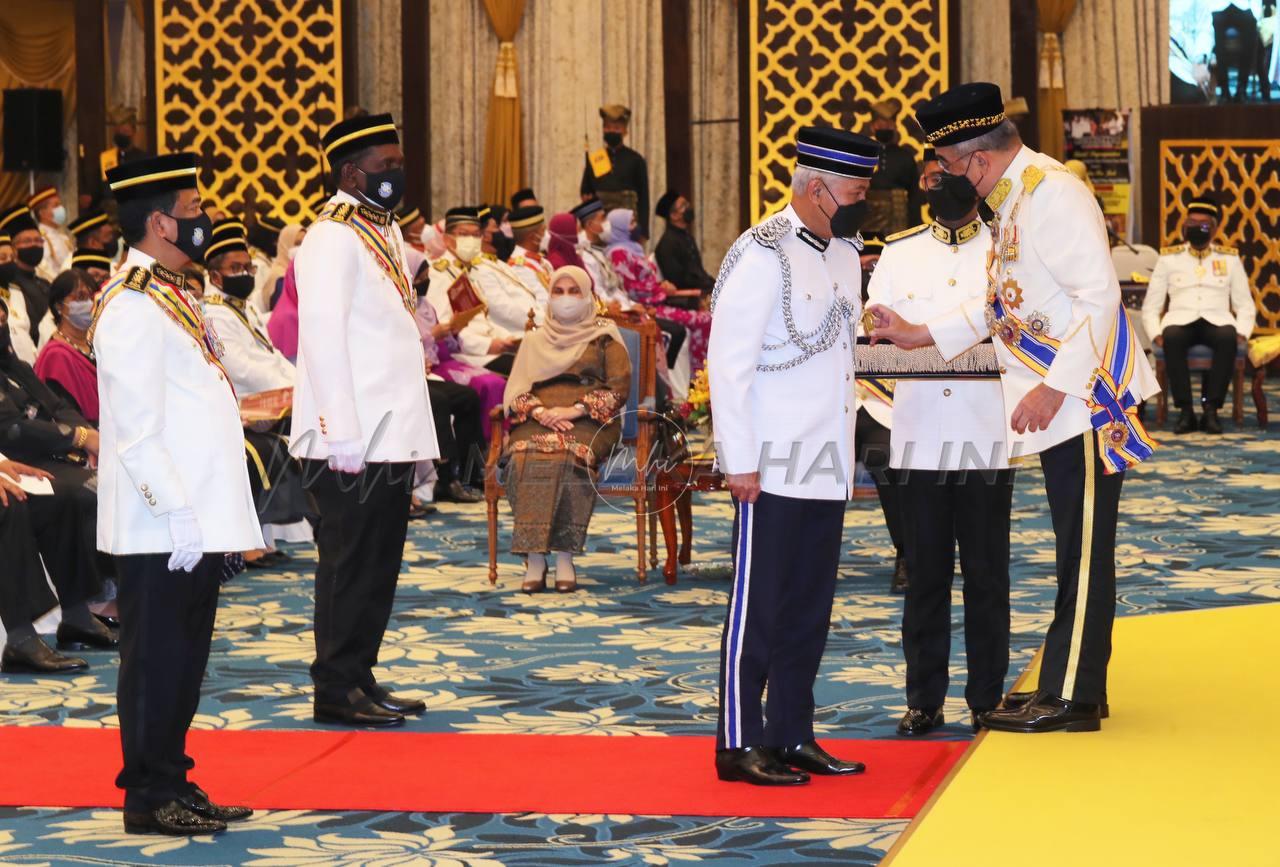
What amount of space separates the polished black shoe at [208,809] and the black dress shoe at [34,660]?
1900mm

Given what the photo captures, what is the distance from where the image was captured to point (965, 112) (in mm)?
4348

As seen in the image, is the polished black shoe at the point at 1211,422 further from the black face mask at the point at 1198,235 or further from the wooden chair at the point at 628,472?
the wooden chair at the point at 628,472

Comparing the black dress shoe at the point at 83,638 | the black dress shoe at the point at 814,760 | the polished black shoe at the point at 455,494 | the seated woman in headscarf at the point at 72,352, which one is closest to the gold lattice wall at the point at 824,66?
the polished black shoe at the point at 455,494

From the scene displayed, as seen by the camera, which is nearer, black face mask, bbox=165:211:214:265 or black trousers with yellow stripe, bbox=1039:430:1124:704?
black face mask, bbox=165:211:214:265

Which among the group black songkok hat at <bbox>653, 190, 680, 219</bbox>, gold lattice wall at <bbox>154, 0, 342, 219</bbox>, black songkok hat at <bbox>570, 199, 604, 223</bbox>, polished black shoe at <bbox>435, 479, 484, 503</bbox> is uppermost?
gold lattice wall at <bbox>154, 0, 342, 219</bbox>

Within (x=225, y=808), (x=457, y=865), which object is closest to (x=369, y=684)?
(x=225, y=808)

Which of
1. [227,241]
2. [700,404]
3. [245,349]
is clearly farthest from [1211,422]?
[227,241]

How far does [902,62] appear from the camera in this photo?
12961mm

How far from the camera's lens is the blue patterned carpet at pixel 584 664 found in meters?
3.87

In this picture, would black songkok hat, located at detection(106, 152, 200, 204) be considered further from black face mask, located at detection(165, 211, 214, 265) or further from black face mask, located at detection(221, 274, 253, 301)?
black face mask, located at detection(221, 274, 253, 301)

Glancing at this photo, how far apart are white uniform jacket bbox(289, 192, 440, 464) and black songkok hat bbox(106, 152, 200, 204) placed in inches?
31.7

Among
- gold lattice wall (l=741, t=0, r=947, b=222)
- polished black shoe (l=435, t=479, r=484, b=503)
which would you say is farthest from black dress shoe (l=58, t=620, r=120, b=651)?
gold lattice wall (l=741, t=0, r=947, b=222)

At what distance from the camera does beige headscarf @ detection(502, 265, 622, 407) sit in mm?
7434

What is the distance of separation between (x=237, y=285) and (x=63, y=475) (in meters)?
1.76
